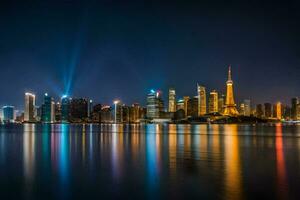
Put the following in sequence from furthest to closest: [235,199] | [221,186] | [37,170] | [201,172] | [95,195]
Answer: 1. [37,170]
2. [201,172]
3. [221,186]
4. [95,195]
5. [235,199]

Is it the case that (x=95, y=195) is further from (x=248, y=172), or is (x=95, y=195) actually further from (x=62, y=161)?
(x=62, y=161)

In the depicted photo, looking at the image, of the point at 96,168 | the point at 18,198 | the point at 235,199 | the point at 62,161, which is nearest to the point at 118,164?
the point at 96,168

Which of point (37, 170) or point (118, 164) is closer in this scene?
point (37, 170)

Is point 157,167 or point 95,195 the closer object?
point 95,195

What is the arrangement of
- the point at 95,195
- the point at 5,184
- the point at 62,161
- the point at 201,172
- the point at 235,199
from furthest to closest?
the point at 62,161 < the point at 201,172 < the point at 5,184 < the point at 95,195 < the point at 235,199

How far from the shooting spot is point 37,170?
27.2 metres

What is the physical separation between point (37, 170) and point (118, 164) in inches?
244

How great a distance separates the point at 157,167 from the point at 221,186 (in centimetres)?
853

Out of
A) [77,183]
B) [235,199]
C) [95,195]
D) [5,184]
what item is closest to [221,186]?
[235,199]

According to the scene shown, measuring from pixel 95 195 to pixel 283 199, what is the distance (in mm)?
8802

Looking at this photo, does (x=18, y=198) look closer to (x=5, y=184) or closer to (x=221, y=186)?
(x=5, y=184)

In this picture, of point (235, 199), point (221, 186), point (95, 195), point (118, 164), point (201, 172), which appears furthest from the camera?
point (118, 164)

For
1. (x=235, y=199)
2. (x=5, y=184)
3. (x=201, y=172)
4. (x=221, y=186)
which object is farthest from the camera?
(x=201, y=172)

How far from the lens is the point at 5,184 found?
21.8 metres
